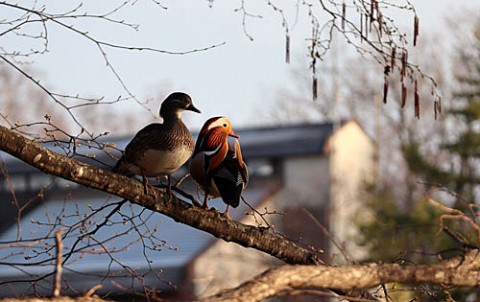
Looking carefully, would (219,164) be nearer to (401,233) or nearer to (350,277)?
(350,277)

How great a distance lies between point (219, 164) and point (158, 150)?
34 centimetres

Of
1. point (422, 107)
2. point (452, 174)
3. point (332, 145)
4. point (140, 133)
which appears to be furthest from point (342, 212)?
point (140, 133)

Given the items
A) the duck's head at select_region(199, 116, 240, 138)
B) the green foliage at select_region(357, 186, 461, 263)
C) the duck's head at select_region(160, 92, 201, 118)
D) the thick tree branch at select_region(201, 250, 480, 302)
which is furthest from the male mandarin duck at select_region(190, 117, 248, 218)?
the green foliage at select_region(357, 186, 461, 263)

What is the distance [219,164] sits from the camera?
5.80 meters

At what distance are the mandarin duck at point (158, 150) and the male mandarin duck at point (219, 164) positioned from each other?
0.10m

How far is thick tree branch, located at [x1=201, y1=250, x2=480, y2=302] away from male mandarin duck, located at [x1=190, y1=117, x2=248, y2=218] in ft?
4.09

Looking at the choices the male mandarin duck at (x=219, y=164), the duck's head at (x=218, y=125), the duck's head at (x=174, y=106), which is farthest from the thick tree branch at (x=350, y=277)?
the duck's head at (x=174, y=106)

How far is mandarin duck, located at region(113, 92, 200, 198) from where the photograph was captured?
5.55m

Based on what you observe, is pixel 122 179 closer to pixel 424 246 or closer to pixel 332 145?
pixel 424 246

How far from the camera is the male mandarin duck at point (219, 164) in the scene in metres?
5.79

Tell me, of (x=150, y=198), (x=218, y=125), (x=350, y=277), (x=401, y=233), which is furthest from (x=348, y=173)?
(x=350, y=277)

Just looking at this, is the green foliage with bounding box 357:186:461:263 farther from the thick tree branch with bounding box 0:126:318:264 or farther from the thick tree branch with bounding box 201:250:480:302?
the thick tree branch with bounding box 201:250:480:302

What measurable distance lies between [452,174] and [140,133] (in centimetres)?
2122

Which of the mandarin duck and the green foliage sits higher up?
the mandarin duck
